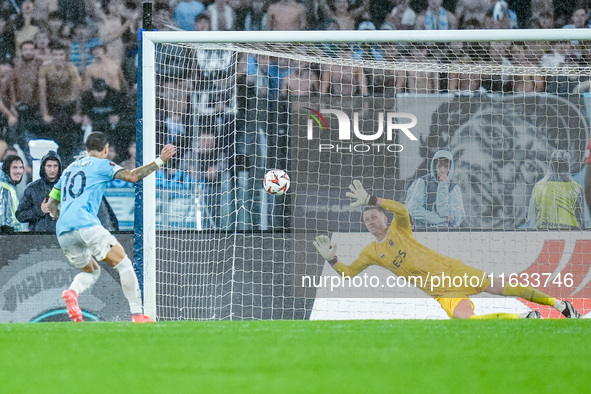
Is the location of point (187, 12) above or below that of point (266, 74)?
above

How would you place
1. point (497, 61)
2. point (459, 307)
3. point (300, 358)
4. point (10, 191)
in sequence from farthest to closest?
point (497, 61) → point (10, 191) → point (459, 307) → point (300, 358)

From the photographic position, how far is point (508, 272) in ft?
25.2

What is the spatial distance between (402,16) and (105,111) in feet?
11.6

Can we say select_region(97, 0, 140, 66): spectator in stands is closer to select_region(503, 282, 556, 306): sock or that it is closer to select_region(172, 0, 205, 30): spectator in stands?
select_region(172, 0, 205, 30): spectator in stands

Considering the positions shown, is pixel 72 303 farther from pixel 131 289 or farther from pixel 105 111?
pixel 105 111

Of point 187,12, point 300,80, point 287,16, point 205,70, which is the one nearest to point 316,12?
point 287,16

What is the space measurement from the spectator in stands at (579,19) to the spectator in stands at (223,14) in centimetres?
381

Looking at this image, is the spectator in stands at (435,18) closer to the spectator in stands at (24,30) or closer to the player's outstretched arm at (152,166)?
the player's outstretched arm at (152,166)

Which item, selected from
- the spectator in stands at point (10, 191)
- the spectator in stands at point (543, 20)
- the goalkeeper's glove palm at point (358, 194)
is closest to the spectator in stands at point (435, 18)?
the spectator in stands at point (543, 20)

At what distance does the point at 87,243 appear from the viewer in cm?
637

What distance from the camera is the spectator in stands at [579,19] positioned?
29.6 ft

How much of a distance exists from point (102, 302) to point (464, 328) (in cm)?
406

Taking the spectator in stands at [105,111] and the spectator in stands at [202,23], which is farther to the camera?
the spectator in stands at [202,23]

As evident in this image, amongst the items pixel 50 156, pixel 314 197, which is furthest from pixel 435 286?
pixel 50 156
